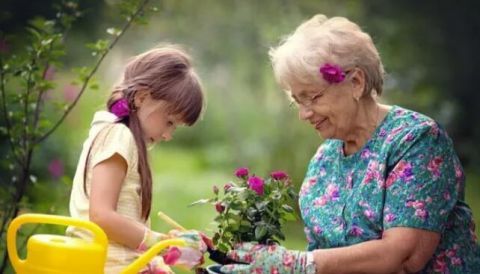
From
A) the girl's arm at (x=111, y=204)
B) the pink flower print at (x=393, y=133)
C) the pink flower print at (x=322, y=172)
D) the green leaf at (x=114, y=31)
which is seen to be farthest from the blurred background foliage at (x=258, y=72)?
the girl's arm at (x=111, y=204)

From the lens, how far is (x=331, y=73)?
2934mm

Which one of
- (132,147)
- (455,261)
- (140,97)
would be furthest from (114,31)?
(455,261)

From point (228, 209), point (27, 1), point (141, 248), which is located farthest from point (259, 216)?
point (27, 1)

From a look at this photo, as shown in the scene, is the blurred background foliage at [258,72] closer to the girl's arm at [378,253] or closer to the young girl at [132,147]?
the young girl at [132,147]

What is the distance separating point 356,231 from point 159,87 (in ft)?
2.33

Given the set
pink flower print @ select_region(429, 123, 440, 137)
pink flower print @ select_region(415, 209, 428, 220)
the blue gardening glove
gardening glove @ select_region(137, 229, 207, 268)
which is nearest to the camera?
gardening glove @ select_region(137, 229, 207, 268)

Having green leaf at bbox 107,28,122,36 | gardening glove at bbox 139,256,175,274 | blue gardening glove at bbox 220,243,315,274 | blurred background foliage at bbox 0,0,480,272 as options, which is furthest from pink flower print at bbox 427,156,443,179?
blurred background foliage at bbox 0,0,480,272

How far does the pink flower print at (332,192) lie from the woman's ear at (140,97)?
624mm

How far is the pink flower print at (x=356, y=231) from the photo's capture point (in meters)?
2.97

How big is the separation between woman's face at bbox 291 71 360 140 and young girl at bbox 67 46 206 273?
311mm

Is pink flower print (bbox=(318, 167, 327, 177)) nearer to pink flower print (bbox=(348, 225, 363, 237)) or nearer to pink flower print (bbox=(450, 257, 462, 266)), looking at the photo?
pink flower print (bbox=(348, 225, 363, 237))

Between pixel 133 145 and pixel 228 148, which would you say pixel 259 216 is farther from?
pixel 228 148

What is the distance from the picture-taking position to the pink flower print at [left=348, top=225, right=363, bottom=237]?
297cm

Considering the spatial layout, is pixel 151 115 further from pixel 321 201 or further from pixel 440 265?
pixel 440 265
